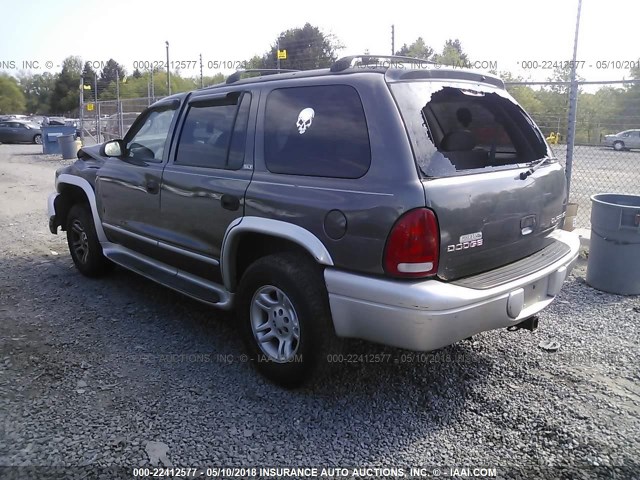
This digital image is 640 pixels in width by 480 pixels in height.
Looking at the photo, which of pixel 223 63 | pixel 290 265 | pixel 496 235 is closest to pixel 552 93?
pixel 496 235

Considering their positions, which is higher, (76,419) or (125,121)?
(125,121)

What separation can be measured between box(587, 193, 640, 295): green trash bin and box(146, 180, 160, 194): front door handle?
4154 millimetres

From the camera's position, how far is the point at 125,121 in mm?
18031

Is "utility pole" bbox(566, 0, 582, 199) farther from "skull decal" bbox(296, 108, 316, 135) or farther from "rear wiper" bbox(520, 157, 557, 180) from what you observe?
"skull decal" bbox(296, 108, 316, 135)

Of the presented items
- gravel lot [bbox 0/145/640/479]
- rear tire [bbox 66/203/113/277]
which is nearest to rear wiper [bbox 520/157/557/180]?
gravel lot [bbox 0/145/640/479]

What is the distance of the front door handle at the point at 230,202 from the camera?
3555mm

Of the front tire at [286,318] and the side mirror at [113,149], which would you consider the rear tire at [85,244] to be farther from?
the front tire at [286,318]

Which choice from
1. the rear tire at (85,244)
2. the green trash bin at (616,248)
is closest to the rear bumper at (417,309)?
the green trash bin at (616,248)

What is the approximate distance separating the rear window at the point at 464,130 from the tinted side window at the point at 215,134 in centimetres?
119

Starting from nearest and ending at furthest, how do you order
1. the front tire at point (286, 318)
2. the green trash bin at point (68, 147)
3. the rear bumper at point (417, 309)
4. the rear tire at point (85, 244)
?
the rear bumper at point (417, 309) < the front tire at point (286, 318) < the rear tire at point (85, 244) < the green trash bin at point (68, 147)

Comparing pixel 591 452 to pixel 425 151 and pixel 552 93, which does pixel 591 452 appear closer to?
pixel 425 151

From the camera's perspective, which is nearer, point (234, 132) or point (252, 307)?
A: point (252, 307)

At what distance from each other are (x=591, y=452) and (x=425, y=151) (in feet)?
5.94

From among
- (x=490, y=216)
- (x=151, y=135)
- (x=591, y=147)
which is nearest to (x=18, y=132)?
(x=151, y=135)
